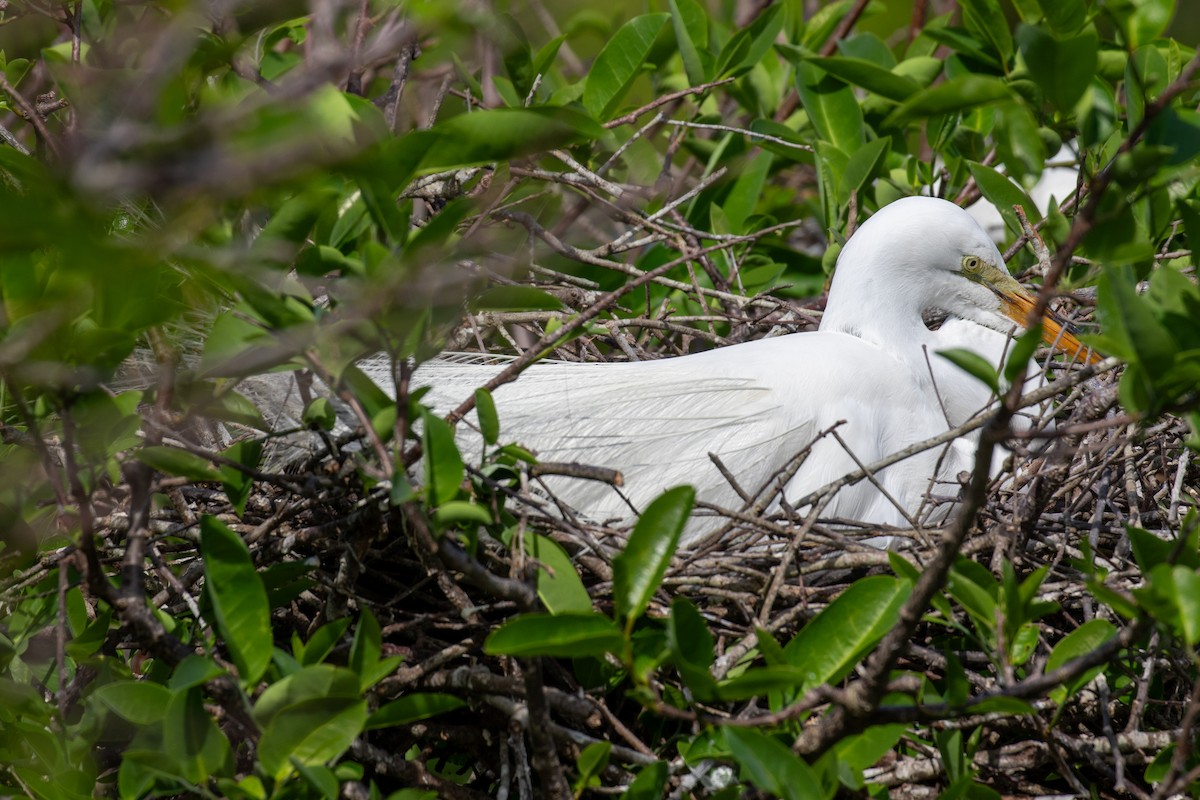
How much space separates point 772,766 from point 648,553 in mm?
216

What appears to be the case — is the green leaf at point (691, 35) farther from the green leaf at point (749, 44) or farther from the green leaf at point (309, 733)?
the green leaf at point (309, 733)

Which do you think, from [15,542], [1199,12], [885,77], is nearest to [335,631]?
[15,542]

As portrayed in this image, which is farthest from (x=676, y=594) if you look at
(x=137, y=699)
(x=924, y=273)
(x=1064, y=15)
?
(x=924, y=273)

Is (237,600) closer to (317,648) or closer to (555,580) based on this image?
(317,648)

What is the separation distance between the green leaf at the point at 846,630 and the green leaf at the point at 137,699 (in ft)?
1.97

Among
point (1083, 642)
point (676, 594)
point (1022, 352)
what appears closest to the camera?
point (1022, 352)

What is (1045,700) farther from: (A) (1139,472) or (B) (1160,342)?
(A) (1139,472)

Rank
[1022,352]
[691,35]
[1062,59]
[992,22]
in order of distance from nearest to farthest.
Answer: [1022,352] → [1062,59] → [992,22] → [691,35]

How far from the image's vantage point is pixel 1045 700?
1255mm

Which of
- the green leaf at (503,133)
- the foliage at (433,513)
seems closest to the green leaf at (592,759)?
the foliage at (433,513)

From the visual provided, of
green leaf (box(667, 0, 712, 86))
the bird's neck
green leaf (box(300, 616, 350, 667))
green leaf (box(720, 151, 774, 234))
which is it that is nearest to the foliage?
green leaf (box(300, 616, 350, 667))

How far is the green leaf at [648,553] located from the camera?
1051mm

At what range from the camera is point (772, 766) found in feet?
3.20

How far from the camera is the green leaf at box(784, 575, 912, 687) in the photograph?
1.12 m
